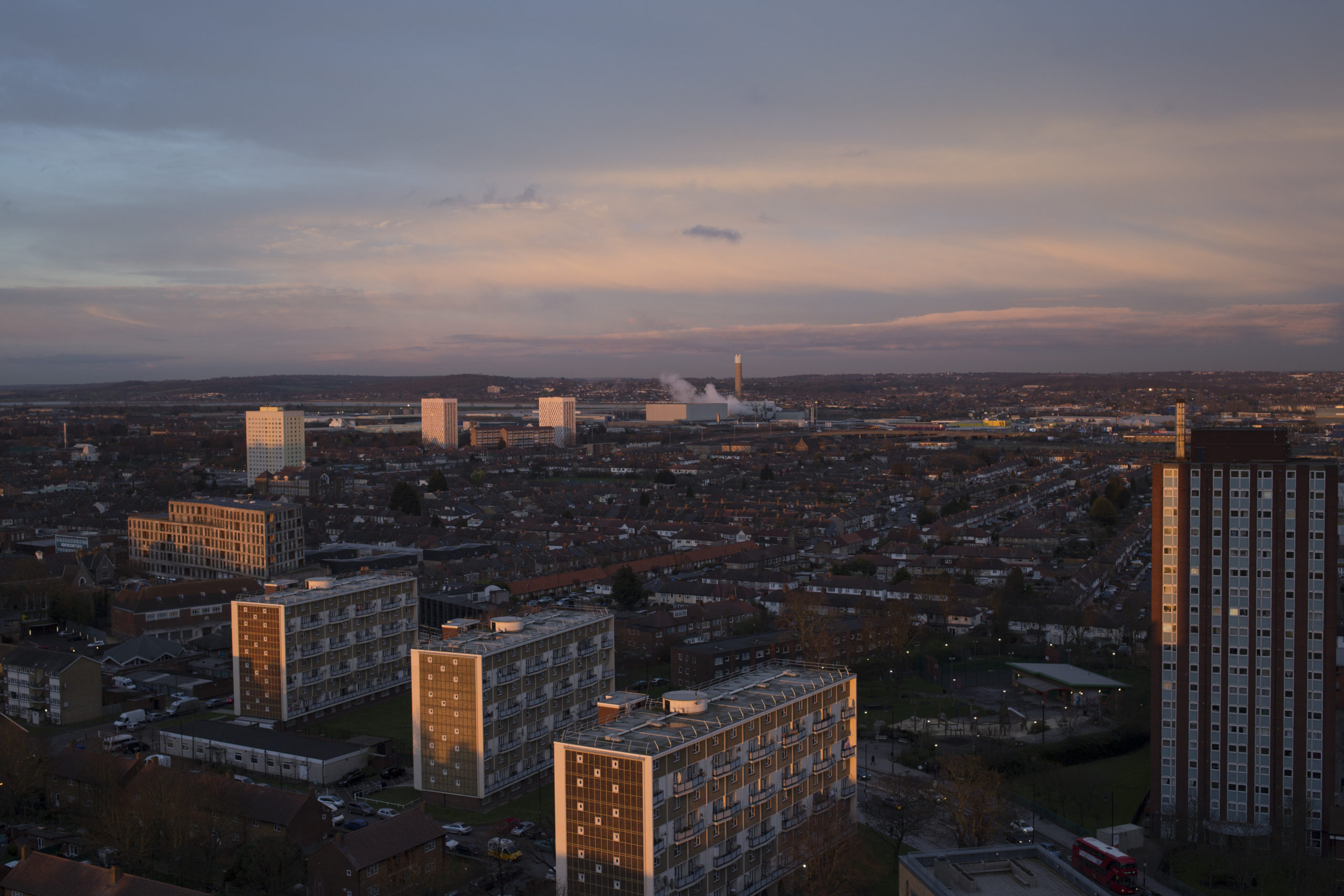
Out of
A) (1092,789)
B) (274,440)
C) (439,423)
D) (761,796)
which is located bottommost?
(1092,789)

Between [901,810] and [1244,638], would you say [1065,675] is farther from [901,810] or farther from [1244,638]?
[901,810]

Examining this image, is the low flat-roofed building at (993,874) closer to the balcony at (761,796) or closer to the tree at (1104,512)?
the balcony at (761,796)

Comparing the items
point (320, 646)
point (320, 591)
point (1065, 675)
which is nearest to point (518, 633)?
point (320, 646)

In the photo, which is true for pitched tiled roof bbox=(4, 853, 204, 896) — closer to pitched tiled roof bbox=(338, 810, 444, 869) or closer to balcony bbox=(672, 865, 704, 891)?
pitched tiled roof bbox=(338, 810, 444, 869)

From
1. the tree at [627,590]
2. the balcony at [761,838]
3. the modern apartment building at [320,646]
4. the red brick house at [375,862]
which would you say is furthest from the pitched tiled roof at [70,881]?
the tree at [627,590]

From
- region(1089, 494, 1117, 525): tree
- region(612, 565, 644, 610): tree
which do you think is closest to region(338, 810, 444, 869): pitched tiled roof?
region(612, 565, 644, 610): tree

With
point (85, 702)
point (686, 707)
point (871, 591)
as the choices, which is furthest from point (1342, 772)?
point (85, 702)

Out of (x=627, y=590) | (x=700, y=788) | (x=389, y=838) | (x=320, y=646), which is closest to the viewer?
(x=700, y=788)
